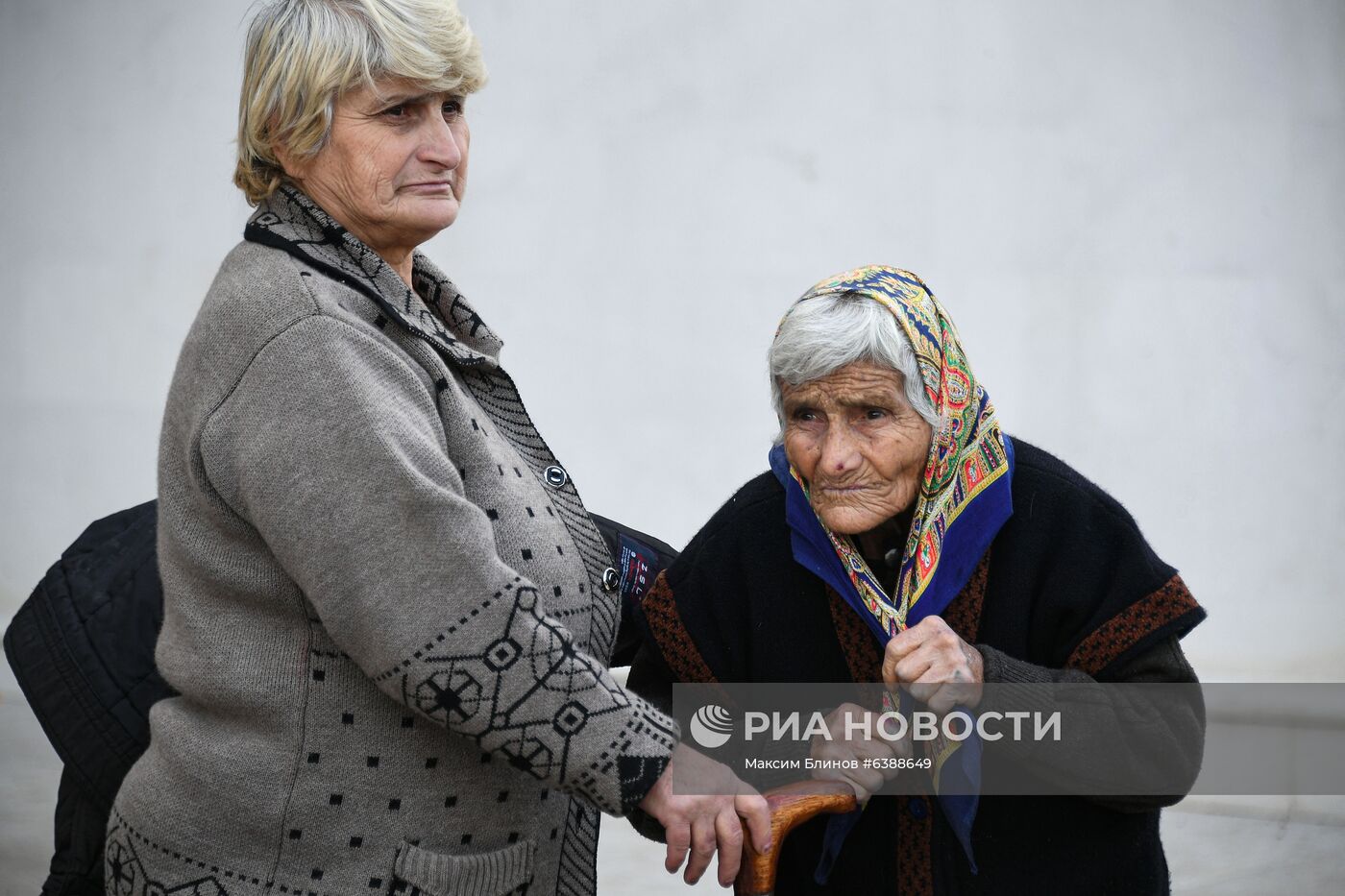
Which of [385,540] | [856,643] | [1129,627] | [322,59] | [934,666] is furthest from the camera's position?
[856,643]

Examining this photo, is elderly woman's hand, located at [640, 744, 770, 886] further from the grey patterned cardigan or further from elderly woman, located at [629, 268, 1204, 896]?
elderly woman, located at [629, 268, 1204, 896]

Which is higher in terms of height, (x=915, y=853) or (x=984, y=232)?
(x=984, y=232)

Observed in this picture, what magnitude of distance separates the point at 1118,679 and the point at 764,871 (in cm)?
58

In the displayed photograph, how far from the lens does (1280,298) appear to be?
4316 mm

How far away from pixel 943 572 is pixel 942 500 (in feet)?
0.35

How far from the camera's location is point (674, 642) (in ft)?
7.05

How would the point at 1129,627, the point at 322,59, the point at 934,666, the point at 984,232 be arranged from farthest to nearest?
the point at 984,232 < the point at 1129,627 < the point at 934,666 < the point at 322,59

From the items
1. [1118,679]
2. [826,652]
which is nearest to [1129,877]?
[1118,679]

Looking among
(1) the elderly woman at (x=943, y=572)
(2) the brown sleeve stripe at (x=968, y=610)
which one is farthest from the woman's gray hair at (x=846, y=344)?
(2) the brown sleeve stripe at (x=968, y=610)

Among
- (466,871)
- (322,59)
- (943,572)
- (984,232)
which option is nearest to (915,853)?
(943,572)

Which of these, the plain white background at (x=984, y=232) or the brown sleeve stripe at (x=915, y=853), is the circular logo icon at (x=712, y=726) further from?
the plain white background at (x=984, y=232)

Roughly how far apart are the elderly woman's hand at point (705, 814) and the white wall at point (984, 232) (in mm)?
2653

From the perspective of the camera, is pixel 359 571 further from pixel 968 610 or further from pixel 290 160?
pixel 968 610

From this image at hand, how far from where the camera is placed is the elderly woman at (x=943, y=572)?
194cm
